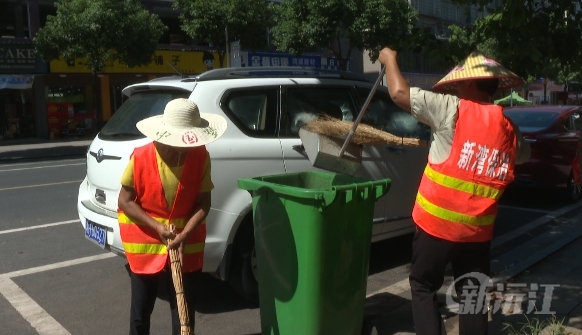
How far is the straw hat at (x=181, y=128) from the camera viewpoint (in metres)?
3.29

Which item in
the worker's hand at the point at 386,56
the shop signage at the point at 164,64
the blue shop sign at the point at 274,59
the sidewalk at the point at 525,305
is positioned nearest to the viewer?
the worker's hand at the point at 386,56

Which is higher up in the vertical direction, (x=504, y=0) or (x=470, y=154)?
(x=504, y=0)

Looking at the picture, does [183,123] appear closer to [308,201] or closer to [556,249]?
[308,201]

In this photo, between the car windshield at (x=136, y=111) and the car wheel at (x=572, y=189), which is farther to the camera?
the car wheel at (x=572, y=189)

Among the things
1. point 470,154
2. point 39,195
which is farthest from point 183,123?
point 39,195

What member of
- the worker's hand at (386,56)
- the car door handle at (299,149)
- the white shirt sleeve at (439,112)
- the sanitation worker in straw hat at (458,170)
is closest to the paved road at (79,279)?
the car door handle at (299,149)

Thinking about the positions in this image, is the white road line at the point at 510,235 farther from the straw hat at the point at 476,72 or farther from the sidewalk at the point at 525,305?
the straw hat at the point at 476,72

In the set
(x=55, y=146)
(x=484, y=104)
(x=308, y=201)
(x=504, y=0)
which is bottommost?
(x=55, y=146)

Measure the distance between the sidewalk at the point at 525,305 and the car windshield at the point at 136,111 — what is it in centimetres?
220

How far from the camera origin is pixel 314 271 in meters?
3.59

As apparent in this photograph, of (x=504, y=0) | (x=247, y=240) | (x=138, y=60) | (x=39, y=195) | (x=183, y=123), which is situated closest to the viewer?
(x=183, y=123)

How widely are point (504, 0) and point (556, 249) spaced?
3101 millimetres

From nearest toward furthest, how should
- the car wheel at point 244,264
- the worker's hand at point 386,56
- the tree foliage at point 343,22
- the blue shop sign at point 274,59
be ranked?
the worker's hand at point 386,56 → the car wheel at point 244,264 → the tree foliage at point 343,22 → the blue shop sign at point 274,59

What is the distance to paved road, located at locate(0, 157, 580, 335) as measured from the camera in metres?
4.79
